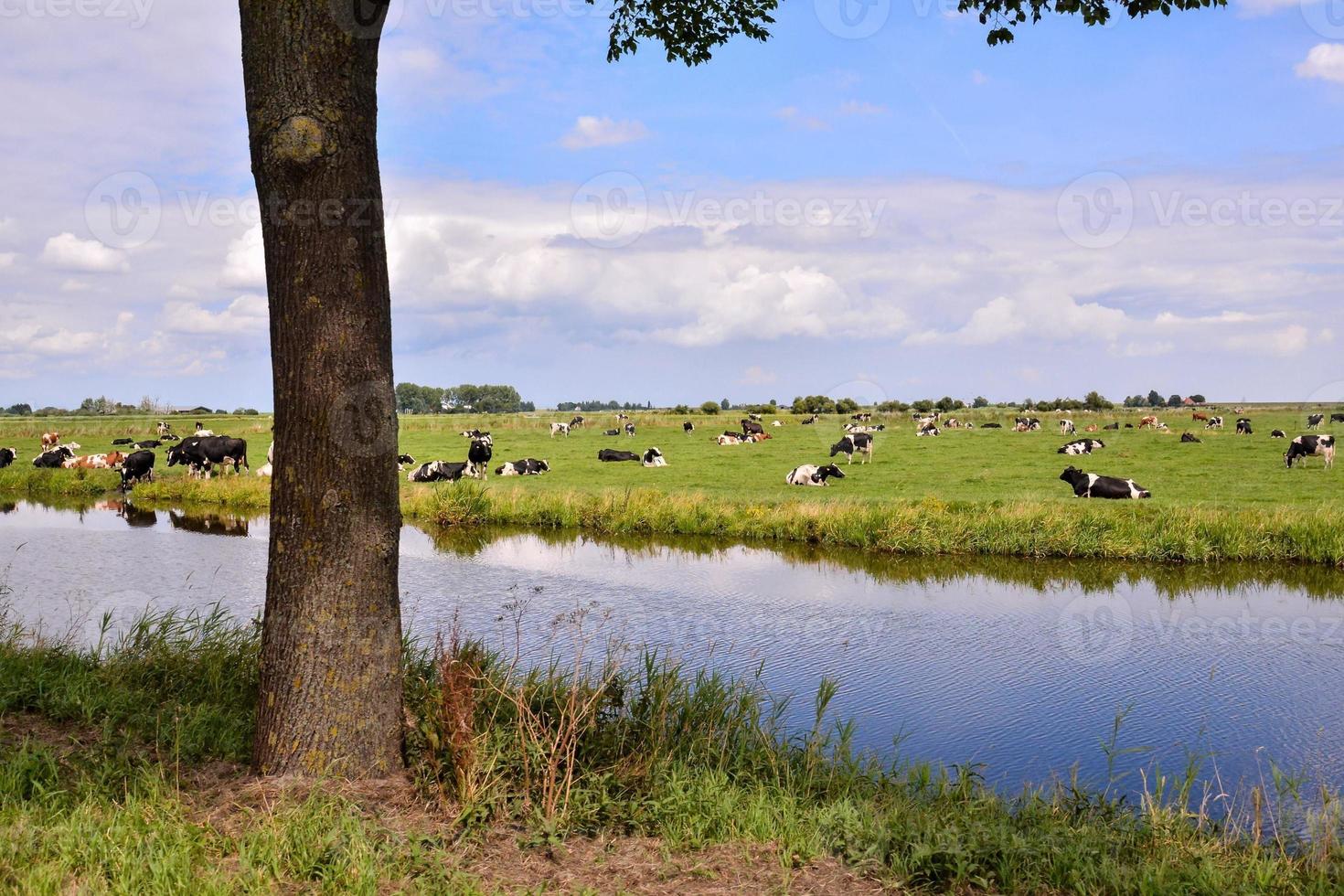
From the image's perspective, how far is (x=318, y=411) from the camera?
17.3 ft

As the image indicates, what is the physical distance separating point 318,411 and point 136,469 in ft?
109

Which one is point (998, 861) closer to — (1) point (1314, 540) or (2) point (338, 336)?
(2) point (338, 336)

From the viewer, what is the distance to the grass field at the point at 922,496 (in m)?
19.8

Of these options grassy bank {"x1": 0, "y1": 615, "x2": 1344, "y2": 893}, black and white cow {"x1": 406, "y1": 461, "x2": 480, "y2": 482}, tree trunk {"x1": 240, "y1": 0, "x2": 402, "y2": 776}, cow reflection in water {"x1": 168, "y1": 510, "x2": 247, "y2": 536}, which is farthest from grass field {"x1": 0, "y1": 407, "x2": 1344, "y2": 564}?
tree trunk {"x1": 240, "y1": 0, "x2": 402, "y2": 776}

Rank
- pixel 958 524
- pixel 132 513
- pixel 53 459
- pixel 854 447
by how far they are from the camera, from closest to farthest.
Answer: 1. pixel 958 524
2. pixel 132 513
3. pixel 53 459
4. pixel 854 447

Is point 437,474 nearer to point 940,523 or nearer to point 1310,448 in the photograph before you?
point 940,523

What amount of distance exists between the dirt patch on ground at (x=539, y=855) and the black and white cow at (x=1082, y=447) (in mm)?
37795

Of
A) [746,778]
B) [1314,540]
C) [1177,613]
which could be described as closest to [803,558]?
[1177,613]

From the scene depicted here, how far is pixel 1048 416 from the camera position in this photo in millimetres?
70375

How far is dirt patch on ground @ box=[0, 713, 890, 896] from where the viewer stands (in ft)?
14.8

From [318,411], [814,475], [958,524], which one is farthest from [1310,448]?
[318,411]

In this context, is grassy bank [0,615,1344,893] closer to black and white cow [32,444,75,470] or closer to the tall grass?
the tall grass

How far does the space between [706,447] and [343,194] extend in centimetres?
3919

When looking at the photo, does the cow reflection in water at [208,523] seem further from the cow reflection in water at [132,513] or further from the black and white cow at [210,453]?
the black and white cow at [210,453]
